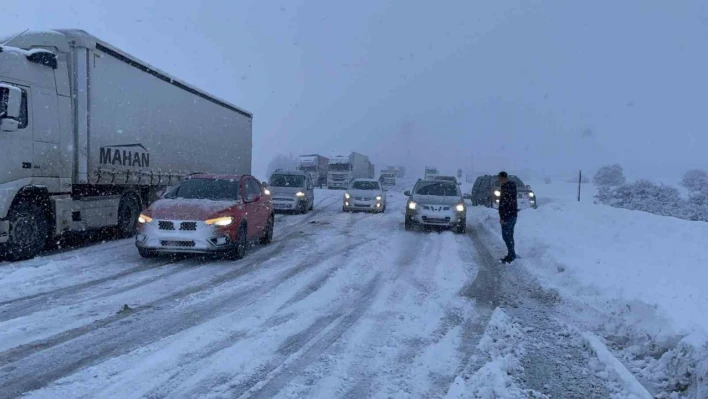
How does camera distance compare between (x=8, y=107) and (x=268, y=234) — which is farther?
(x=268, y=234)

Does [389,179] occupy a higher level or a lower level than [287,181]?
lower

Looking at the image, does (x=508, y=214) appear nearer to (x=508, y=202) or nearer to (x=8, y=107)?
(x=508, y=202)

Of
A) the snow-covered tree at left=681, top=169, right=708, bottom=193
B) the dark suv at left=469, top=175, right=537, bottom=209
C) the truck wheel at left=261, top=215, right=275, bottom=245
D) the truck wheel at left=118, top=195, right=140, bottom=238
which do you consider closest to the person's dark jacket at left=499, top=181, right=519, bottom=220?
the truck wheel at left=261, top=215, right=275, bottom=245

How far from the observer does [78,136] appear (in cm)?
1080

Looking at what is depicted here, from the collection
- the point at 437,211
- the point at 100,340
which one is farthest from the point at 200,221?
the point at 437,211

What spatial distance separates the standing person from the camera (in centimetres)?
1040

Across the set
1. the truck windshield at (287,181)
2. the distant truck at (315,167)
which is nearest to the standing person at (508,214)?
the truck windshield at (287,181)

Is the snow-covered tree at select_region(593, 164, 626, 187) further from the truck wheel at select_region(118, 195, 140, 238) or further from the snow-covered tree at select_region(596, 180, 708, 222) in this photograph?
the truck wheel at select_region(118, 195, 140, 238)

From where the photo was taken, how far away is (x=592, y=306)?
6656mm

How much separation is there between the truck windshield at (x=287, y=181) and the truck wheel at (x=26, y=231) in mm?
12149

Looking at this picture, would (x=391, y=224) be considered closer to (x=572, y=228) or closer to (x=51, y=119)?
(x=572, y=228)

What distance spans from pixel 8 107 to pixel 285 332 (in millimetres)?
6637

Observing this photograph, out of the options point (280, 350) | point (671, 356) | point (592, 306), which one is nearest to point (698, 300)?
point (592, 306)

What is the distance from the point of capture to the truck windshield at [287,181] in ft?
71.5
